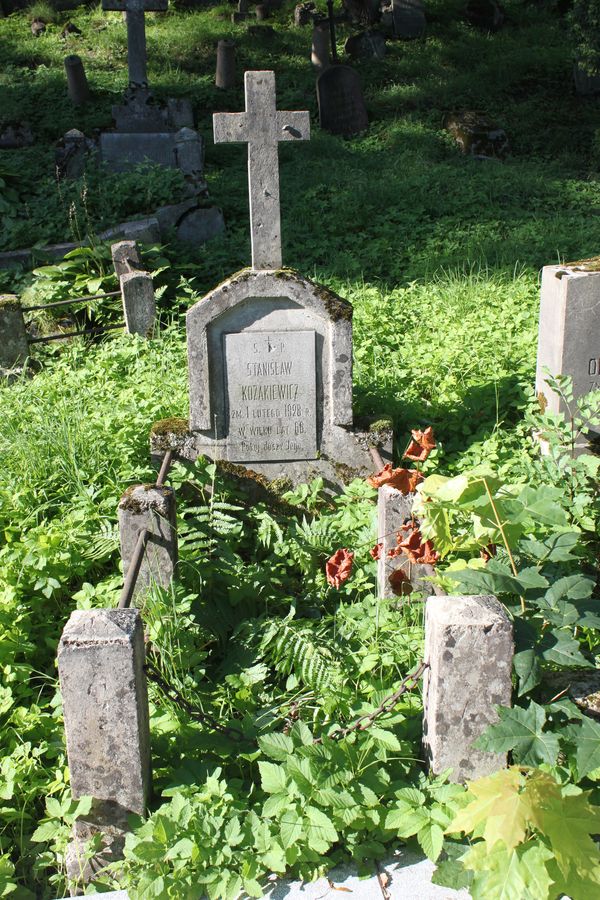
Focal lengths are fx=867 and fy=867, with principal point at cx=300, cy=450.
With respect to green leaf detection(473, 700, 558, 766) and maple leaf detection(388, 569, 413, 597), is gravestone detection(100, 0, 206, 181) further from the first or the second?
green leaf detection(473, 700, 558, 766)

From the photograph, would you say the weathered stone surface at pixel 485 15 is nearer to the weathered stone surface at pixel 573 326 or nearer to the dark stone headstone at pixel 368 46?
the dark stone headstone at pixel 368 46

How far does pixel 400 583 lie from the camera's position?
354 centimetres

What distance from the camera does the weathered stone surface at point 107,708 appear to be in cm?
261

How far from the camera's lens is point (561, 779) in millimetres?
2541

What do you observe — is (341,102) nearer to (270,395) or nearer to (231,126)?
(231,126)

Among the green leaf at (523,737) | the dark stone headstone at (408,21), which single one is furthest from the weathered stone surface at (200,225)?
the dark stone headstone at (408,21)

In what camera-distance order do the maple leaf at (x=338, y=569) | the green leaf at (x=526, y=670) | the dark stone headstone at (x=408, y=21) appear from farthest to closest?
the dark stone headstone at (x=408, y=21)
the maple leaf at (x=338, y=569)
the green leaf at (x=526, y=670)

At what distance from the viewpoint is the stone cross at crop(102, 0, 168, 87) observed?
40.1 ft

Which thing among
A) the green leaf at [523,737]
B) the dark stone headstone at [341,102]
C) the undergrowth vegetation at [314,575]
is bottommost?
the undergrowth vegetation at [314,575]

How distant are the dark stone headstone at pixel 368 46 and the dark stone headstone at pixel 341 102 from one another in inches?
131

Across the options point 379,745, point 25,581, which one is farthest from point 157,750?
point 25,581

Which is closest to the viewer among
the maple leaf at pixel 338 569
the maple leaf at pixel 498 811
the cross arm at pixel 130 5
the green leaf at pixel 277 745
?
the maple leaf at pixel 498 811

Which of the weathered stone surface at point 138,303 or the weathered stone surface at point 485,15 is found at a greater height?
the weathered stone surface at point 485,15

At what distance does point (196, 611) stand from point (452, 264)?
5.76 meters
